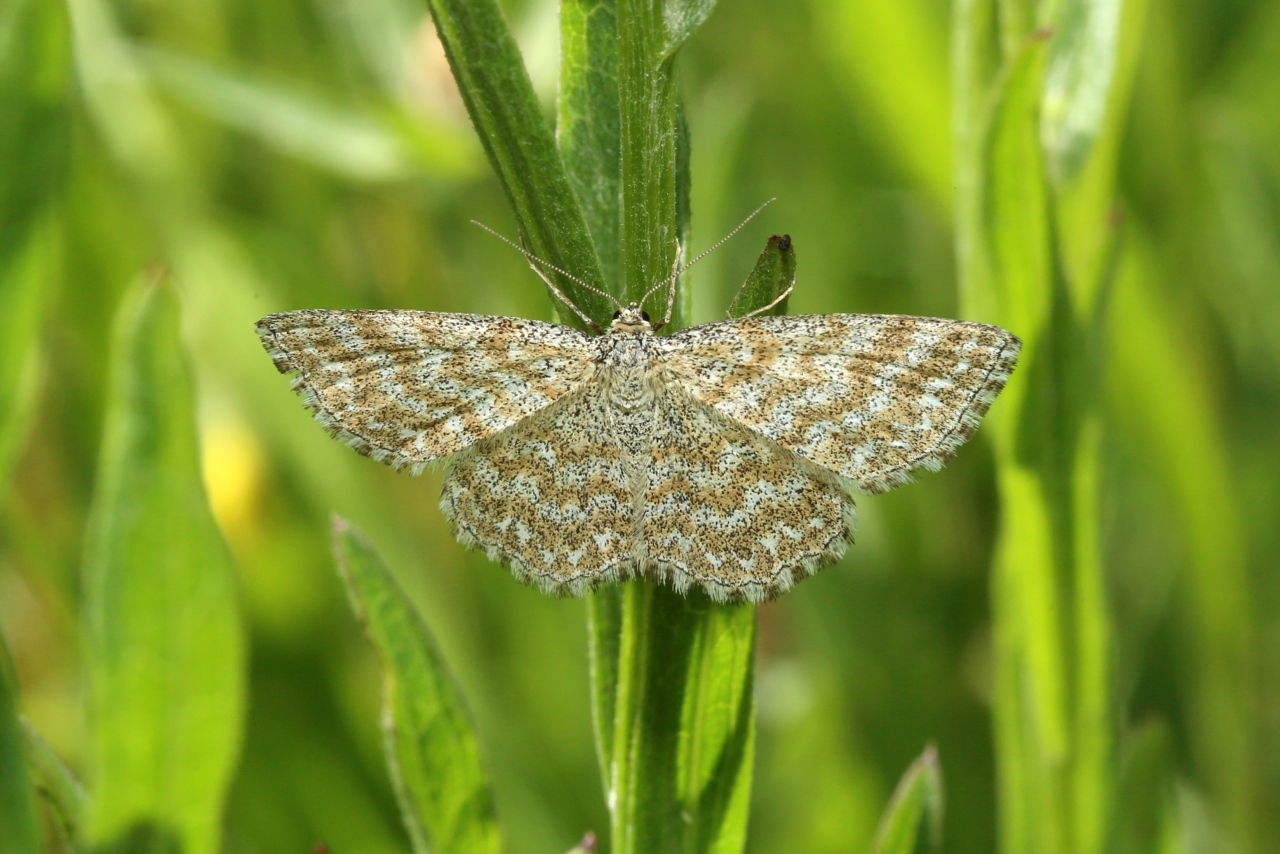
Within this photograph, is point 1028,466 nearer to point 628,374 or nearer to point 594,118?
point 628,374

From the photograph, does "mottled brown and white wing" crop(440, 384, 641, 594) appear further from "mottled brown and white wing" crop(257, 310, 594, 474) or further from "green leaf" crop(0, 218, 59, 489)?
"green leaf" crop(0, 218, 59, 489)

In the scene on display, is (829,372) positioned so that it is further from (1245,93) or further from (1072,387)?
(1245,93)

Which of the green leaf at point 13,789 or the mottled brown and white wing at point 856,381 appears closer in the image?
the green leaf at point 13,789

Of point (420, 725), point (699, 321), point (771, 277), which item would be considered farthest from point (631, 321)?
point (699, 321)

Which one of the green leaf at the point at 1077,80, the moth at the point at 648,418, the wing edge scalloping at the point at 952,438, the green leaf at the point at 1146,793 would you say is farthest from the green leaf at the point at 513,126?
the green leaf at the point at 1146,793

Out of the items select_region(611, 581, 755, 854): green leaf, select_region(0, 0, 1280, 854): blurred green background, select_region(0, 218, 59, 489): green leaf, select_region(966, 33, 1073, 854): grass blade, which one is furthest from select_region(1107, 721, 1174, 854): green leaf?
select_region(0, 218, 59, 489): green leaf

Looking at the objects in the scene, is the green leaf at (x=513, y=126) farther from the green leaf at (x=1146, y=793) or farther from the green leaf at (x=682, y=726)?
the green leaf at (x=1146, y=793)
